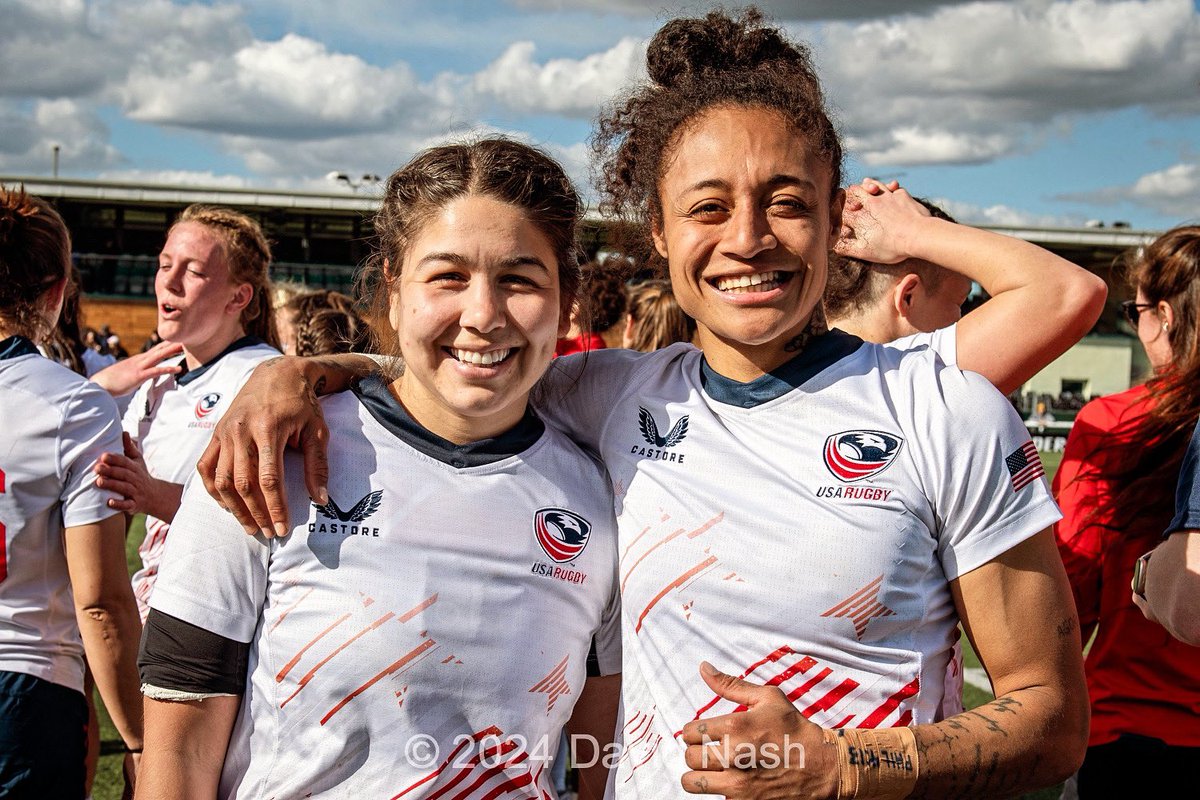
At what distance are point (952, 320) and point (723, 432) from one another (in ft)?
3.77

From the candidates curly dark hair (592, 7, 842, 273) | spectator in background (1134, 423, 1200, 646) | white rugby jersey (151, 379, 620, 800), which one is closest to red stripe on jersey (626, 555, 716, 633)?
white rugby jersey (151, 379, 620, 800)

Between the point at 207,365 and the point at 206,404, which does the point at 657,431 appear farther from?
the point at 207,365

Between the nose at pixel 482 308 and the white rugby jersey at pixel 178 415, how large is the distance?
2.18m

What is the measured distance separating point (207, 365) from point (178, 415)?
0.88 ft

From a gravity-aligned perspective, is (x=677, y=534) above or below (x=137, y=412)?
above

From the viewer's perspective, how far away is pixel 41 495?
2.71m

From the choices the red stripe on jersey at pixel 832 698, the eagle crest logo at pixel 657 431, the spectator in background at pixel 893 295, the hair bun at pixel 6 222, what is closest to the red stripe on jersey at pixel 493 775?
the red stripe on jersey at pixel 832 698

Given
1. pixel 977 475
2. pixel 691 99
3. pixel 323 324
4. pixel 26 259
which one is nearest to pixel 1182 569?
pixel 977 475

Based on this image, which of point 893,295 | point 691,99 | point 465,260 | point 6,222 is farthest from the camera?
point 6,222

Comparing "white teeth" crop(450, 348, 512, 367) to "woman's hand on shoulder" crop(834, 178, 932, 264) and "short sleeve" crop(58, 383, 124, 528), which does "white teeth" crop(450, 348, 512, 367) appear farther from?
"short sleeve" crop(58, 383, 124, 528)

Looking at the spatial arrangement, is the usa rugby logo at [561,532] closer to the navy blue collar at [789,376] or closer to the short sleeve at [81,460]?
the navy blue collar at [789,376]

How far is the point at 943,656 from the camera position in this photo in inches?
72.2

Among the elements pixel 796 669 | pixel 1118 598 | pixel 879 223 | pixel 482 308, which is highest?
pixel 879 223

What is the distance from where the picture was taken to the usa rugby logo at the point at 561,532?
195cm
